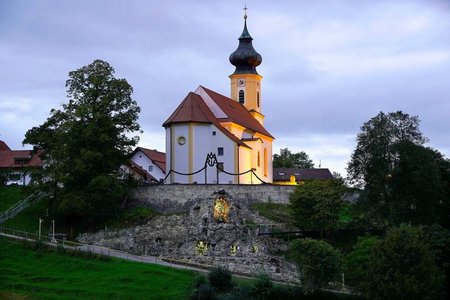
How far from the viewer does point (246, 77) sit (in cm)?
8762

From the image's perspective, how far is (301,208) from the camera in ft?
191

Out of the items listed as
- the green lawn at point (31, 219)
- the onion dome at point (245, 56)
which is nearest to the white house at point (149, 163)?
the onion dome at point (245, 56)

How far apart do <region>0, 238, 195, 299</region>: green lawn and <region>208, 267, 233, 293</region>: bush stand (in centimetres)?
144

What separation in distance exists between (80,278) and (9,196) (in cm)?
2362

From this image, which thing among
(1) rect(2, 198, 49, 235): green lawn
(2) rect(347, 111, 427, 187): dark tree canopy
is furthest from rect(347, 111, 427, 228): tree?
(1) rect(2, 198, 49, 235): green lawn

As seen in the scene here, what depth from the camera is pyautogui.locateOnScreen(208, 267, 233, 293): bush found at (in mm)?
45906

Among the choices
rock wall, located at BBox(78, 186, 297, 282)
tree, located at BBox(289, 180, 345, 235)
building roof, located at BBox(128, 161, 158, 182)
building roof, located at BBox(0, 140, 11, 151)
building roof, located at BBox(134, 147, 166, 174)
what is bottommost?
rock wall, located at BBox(78, 186, 297, 282)

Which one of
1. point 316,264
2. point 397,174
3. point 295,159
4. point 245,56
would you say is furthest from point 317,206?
point 295,159

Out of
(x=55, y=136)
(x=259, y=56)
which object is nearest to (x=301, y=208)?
(x=55, y=136)

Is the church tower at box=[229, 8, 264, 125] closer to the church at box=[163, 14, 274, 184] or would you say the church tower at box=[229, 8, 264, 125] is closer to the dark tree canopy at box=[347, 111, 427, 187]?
the church at box=[163, 14, 274, 184]

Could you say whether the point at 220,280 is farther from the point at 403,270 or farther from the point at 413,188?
the point at 413,188

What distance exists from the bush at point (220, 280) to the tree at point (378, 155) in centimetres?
1602

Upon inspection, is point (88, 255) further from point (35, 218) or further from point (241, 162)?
point (241, 162)

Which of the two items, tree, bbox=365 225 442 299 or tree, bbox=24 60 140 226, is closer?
tree, bbox=365 225 442 299
